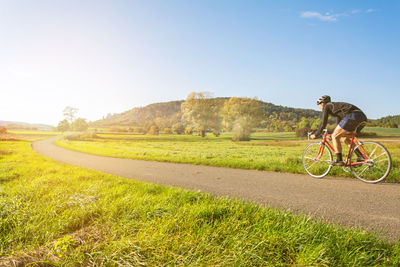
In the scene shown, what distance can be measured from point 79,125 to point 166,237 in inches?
652

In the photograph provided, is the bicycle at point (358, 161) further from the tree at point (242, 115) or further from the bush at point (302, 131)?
the tree at point (242, 115)

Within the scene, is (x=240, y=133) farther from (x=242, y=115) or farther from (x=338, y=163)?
(x=338, y=163)

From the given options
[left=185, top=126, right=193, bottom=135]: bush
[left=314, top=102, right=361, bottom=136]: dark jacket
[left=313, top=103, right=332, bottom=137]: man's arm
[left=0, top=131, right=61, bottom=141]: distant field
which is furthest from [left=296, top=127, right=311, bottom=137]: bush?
[left=0, top=131, right=61, bottom=141]: distant field

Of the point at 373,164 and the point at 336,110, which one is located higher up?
the point at 336,110

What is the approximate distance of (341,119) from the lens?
656 cm

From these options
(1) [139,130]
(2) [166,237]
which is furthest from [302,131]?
(1) [139,130]

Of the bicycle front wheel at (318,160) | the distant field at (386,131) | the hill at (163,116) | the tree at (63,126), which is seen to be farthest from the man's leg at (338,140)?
the tree at (63,126)

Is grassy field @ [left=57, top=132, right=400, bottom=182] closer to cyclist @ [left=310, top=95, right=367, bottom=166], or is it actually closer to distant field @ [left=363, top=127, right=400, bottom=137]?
distant field @ [left=363, top=127, right=400, bottom=137]

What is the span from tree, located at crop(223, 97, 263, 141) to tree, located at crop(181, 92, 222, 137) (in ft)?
3.67

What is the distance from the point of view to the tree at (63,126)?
565 inches

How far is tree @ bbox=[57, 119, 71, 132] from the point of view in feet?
47.1

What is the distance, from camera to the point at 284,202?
14.0 ft

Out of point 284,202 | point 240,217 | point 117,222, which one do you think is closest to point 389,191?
point 284,202

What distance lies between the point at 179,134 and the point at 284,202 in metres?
15.0
